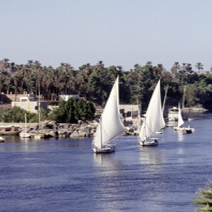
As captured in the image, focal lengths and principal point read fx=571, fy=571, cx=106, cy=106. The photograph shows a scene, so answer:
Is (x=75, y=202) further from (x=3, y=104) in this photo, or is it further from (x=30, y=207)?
(x=3, y=104)

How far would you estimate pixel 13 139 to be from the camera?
64.6 metres

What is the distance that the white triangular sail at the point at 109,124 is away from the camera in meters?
49.8

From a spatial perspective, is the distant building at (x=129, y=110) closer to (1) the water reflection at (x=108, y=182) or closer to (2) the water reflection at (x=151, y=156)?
(2) the water reflection at (x=151, y=156)

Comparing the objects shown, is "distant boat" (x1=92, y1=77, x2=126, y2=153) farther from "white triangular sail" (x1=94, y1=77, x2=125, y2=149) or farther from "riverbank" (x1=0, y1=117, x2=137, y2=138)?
"riverbank" (x1=0, y1=117, x2=137, y2=138)

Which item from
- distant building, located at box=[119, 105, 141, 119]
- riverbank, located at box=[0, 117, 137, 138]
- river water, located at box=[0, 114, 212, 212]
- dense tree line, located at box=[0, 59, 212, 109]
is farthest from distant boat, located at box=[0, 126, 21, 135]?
distant building, located at box=[119, 105, 141, 119]

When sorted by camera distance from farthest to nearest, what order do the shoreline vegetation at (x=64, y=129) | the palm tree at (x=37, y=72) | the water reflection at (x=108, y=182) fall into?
the palm tree at (x=37, y=72), the shoreline vegetation at (x=64, y=129), the water reflection at (x=108, y=182)

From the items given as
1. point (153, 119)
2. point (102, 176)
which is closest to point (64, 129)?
point (153, 119)

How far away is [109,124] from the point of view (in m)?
51.2

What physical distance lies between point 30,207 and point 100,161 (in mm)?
16492

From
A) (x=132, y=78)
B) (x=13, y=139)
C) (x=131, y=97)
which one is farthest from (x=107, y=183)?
(x=132, y=78)

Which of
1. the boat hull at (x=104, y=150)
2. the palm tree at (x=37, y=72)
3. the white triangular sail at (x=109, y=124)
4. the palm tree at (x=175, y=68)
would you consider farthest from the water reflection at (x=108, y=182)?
the palm tree at (x=175, y=68)

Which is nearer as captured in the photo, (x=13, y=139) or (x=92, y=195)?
(x=92, y=195)

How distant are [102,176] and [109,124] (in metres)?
13.3

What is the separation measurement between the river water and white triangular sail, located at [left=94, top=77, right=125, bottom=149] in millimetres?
1736
